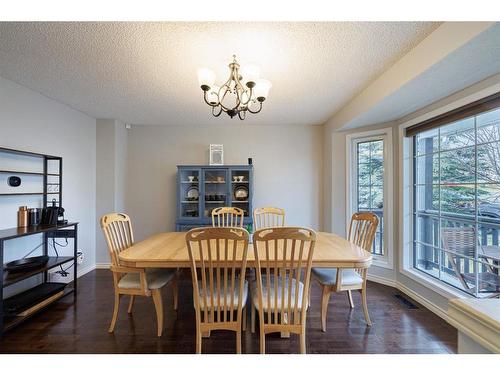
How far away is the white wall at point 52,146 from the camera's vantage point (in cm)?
237

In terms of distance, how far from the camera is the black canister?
246 cm

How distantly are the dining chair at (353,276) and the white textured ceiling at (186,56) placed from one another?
55.9 inches

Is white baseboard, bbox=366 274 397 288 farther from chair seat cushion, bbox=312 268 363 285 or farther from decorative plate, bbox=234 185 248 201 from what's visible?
decorative plate, bbox=234 185 248 201

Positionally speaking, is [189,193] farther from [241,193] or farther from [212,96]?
[212,96]

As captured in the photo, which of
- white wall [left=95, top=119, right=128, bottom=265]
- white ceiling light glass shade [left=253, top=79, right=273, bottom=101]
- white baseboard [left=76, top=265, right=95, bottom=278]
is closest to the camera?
white ceiling light glass shade [left=253, top=79, right=273, bottom=101]

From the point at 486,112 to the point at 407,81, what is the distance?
0.72m

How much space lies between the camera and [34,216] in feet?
8.20

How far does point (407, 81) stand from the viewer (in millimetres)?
1896

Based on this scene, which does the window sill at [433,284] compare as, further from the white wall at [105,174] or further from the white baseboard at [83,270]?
the white baseboard at [83,270]

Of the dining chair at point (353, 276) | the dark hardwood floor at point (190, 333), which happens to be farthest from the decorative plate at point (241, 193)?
the dining chair at point (353, 276)

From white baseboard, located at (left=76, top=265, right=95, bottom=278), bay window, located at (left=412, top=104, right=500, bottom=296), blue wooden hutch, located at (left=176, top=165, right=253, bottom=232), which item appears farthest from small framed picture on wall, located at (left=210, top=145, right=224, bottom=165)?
bay window, located at (left=412, top=104, right=500, bottom=296)

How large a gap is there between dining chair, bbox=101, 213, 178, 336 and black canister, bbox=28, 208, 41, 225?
1102 mm
